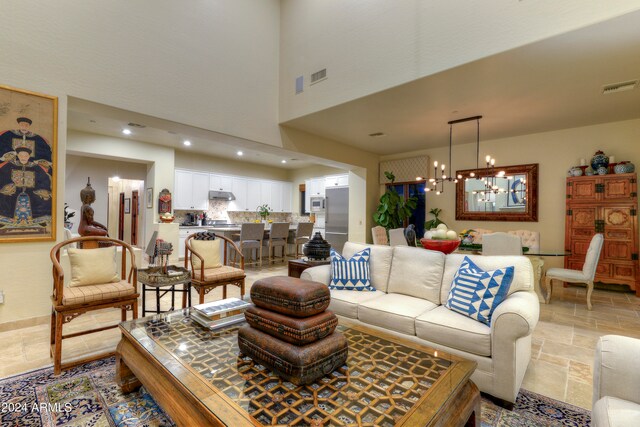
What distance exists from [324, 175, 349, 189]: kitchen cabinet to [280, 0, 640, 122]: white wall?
3.85 metres

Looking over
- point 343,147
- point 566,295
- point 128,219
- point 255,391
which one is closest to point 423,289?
point 255,391

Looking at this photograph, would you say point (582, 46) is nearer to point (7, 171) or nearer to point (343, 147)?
point (343, 147)

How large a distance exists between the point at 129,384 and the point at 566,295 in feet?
18.8

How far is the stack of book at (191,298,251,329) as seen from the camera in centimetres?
185

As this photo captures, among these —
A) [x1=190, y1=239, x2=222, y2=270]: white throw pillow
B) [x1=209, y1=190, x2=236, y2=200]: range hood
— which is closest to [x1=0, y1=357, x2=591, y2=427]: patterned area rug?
[x1=190, y1=239, x2=222, y2=270]: white throw pillow

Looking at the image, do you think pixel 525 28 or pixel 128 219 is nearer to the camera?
pixel 525 28

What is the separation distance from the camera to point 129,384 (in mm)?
1878

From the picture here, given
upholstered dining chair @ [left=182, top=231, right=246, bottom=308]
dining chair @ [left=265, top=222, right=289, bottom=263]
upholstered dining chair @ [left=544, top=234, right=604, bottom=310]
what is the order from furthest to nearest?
dining chair @ [left=265, top=222, right=289, bottom=263] → upholstered dining chair @ [left=544, top=234, right=604, bottom=310] → upholstered dining chair @ [left=182, top=231, right=246, bottom=308]

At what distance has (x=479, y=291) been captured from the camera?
2119 mm

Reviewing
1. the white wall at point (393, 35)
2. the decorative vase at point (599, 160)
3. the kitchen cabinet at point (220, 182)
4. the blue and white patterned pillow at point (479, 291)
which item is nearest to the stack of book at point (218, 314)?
the blue and white patterned pillow at point (479, 291)

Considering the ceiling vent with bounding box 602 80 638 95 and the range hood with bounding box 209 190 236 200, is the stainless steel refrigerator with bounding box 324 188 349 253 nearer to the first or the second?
the range hood with bounding box 209 190 236 200

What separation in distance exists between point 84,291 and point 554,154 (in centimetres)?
694

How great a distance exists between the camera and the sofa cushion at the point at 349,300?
8.44 ft

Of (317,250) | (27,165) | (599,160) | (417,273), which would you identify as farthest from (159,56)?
(599,160)
